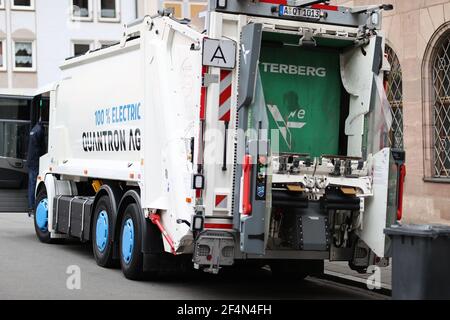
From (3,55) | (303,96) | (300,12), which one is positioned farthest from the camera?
(3,55)

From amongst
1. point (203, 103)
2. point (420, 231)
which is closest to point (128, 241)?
point (203, 103)

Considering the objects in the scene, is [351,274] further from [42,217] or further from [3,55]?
[3,55]

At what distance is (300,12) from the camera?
8891mm

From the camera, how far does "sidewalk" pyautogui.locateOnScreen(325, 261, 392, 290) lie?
412 inches

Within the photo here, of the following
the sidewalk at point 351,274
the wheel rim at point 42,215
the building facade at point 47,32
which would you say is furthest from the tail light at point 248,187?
the building facade at point 47,32

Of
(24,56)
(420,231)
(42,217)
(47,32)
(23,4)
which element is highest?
(23,4)

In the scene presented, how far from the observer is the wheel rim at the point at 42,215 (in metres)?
14.1

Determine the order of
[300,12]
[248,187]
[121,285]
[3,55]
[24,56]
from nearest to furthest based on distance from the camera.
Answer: [248,187]
[300,12]
[121,285]
[3,55]
[24,56]

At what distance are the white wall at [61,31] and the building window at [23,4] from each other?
339mm

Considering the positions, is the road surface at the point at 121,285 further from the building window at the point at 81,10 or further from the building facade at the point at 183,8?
the building window at the point at 81,10

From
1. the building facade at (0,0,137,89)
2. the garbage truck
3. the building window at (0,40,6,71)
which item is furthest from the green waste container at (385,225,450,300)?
the building window at (0,40,6,71)

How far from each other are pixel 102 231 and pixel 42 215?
3447 mm

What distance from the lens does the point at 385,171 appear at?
891cm
